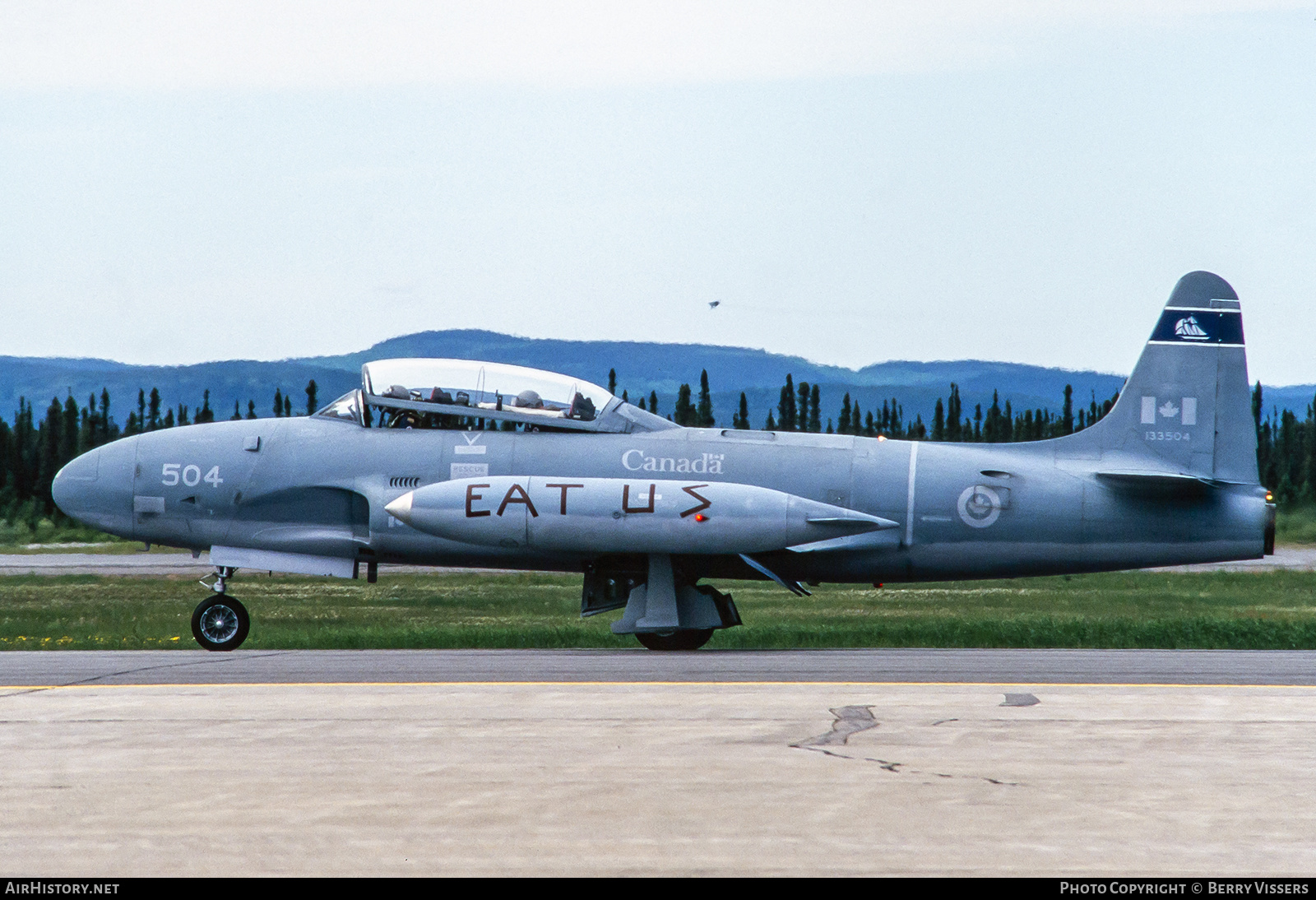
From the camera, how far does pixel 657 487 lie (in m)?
15.9

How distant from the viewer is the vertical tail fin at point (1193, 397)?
55.6 ft

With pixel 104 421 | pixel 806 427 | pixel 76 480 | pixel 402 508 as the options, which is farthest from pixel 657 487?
pixel 104 421

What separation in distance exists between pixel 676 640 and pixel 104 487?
702 centimetres

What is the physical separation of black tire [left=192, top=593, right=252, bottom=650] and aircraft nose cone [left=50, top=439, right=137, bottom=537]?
144 centimetres

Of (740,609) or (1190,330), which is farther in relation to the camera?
(740,609)

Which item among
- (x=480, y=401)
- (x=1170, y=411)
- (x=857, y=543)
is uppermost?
(x=1170, y=411)

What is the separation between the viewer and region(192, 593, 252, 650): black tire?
16.9 metres

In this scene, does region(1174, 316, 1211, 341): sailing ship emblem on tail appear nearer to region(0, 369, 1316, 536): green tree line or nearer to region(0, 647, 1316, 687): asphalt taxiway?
region(0, 647, 1316, 687): asphalt taxiway

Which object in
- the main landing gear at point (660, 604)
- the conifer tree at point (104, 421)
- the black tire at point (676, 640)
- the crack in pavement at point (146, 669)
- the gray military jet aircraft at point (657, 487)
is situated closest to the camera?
the crack in pavement at point (146, 669)

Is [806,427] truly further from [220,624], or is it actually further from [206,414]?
[220,624]

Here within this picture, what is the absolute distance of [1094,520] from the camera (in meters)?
16.6

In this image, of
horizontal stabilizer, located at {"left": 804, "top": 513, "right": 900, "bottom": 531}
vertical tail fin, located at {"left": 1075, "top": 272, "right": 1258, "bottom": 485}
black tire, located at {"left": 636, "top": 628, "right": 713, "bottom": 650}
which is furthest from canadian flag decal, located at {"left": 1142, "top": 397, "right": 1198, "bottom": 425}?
black tire, located at {"left": 636, "top": 628, "right": 713, "bottom": 650}

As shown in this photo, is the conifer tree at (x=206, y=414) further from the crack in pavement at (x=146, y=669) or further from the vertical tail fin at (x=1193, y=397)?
the vertical tail fin at (x=1193, y=397)

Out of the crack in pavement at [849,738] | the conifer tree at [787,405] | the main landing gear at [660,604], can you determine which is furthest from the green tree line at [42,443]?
the crack in pavement at [849,738]
